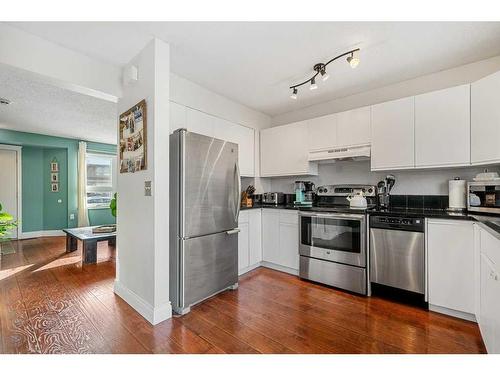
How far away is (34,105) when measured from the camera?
355cm

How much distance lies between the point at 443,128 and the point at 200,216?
253 centimetres

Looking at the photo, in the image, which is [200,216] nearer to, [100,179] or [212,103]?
[212,103]

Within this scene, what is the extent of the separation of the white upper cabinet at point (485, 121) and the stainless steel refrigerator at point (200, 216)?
2.25 metres

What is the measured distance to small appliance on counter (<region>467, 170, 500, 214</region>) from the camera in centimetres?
199

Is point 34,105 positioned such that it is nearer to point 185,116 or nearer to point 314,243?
point 185,116

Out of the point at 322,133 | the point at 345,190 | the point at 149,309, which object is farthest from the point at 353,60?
the point at 149,309

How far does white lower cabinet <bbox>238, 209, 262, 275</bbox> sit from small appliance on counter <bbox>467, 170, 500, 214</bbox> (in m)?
2.24

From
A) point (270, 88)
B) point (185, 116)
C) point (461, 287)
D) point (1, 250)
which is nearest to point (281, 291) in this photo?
point (461, 287)

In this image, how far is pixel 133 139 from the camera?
222cm

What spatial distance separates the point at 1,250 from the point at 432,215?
21.8ft

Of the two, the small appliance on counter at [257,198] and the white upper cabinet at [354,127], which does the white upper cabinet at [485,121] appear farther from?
the small appliance on counter at [257,198]

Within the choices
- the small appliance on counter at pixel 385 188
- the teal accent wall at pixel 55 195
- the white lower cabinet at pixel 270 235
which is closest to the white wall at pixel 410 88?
the small appliance on counter at pixel 385 188

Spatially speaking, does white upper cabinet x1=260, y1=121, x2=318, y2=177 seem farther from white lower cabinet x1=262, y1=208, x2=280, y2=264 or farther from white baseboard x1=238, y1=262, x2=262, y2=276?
white baseboard x1=238, y1=262, x2=262, y2=276

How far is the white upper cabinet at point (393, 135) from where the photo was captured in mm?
2469
